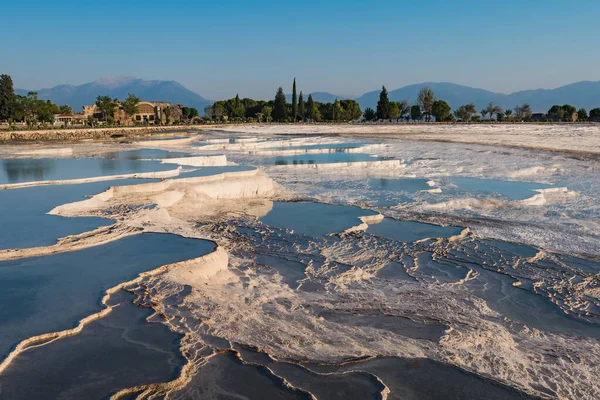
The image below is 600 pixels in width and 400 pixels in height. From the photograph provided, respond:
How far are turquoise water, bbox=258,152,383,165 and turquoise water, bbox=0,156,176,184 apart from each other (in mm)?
5389

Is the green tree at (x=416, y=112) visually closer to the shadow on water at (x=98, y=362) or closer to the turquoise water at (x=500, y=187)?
the turquoise water at (x=500, y=187)

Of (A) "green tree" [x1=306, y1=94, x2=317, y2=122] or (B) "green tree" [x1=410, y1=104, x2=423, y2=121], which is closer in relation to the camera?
(A) "green tree" [x1=306, y1=94, x2=317, y2=122]

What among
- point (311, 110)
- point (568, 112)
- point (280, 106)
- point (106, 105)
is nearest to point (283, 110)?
point (280, 106)

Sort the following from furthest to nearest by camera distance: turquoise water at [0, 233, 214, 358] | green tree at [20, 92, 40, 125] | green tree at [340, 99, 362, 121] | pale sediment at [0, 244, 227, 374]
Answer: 1. green tree at [340, 99, 362, 121]
2. green tree at [20, 92, 40, 125]
3. turquoise water at [0, 233, 214, 358]
4. pale sediment at [0, 244, 227, 374]

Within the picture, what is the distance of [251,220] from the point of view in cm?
1025

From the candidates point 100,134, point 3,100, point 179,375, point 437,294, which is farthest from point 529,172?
point 3,100

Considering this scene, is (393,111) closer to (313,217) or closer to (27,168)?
(27,168)

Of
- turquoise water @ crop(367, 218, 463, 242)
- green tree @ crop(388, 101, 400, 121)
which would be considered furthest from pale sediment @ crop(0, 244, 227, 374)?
green tree @ crop(388, 101, 400, 121)

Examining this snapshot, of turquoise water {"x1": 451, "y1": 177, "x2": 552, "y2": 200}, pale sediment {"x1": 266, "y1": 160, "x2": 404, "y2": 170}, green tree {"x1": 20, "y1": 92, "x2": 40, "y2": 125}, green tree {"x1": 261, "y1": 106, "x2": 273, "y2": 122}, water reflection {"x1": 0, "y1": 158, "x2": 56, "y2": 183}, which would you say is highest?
green tree {"x1": 20, "y1": 92, "x2": 40, "y2": 125}

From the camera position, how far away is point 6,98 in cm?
4597

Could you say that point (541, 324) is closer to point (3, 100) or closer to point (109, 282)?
point (109, 282)

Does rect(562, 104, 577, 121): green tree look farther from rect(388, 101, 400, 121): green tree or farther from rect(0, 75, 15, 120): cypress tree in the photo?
rect(0, 75, 15, 120): cypress tree

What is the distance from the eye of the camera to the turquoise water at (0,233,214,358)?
16.3 ft

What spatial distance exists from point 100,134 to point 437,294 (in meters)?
35.4
